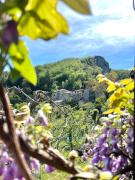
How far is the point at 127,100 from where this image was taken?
113 cm

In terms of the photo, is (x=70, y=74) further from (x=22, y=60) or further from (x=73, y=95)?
(x=22, y=60)

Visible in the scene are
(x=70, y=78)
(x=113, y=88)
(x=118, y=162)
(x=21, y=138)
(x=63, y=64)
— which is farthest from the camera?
(x=63, y=64)

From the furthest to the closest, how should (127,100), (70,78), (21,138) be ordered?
(70,78) < (127,100) < (21,138)

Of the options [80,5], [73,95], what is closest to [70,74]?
[73,95]

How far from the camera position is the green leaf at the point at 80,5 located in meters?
0.52

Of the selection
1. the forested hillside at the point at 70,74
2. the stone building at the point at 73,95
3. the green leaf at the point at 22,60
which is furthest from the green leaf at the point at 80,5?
the forested hillside at the point at 70,74

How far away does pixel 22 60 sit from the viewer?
60 cm

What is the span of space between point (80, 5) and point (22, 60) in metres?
0.11

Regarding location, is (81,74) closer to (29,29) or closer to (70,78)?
(70,78)

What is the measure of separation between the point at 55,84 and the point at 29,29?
57.8 m

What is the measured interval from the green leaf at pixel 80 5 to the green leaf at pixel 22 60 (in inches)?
3.2

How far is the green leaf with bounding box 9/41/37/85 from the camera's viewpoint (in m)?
0.58

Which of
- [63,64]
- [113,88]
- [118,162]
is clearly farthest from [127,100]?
[63,64]

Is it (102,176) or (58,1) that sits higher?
(58,1)
